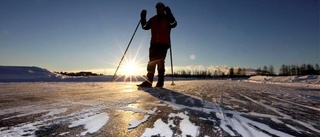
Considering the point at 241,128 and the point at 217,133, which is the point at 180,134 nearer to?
the point at 217,133

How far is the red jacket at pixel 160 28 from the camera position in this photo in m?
6.76

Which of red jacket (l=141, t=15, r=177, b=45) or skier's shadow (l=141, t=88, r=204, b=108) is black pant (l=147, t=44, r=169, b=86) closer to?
red jacket (l=141, t=15, r=177, b=45)

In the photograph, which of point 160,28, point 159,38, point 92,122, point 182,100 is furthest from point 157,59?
point 92,122

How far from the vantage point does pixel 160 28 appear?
679 cm

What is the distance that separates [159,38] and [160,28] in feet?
0.97

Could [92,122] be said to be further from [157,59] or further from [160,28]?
A: [160,28]

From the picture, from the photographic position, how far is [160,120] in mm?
1648

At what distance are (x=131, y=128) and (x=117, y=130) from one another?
9cm

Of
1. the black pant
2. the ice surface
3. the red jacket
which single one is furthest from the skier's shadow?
the red jacket

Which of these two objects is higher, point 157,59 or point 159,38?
point 159,38

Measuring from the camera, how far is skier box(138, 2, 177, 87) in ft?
22.0

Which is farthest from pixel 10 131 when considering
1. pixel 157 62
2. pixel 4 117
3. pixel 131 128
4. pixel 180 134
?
pixel 157 62

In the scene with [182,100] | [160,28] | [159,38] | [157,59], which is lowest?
[182,100]

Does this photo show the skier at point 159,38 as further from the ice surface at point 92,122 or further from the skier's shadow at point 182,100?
the ice surface at point 92,122
